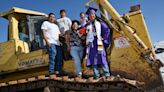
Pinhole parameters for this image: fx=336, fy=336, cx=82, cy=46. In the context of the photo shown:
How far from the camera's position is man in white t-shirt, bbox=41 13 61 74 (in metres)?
7.90

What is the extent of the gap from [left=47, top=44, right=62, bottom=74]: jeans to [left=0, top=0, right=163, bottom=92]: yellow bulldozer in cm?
20

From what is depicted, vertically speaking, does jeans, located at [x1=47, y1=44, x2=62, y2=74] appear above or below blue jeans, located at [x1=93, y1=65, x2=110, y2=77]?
above

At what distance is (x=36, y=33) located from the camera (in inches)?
360

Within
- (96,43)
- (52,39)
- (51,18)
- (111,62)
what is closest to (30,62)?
(52,39)

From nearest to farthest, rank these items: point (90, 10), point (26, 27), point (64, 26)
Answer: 1. point (90, 10)
2. point (64, 26)
3. point (26, 27)

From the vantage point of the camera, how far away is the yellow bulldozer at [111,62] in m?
7.02

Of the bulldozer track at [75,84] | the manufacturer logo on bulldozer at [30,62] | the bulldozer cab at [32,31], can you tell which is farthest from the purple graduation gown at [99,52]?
the bulldozer cab at [32,31]

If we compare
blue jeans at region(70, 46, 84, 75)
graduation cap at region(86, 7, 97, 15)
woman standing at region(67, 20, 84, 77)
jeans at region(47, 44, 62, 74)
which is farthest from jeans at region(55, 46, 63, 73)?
graduation cap at region(86, 7, 97, 15)

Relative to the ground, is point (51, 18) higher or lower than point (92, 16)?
higher

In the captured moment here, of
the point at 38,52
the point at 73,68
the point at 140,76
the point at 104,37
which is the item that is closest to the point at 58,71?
the point at 73,68

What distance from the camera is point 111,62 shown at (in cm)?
755

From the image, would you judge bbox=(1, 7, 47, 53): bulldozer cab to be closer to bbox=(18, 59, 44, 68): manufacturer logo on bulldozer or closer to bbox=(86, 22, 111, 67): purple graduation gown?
bbox=(18, 59, 44, 68): manufacturer logo on bulldozer

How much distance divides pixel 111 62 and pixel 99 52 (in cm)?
47

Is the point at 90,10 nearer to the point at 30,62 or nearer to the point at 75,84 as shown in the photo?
the point at 75,84
